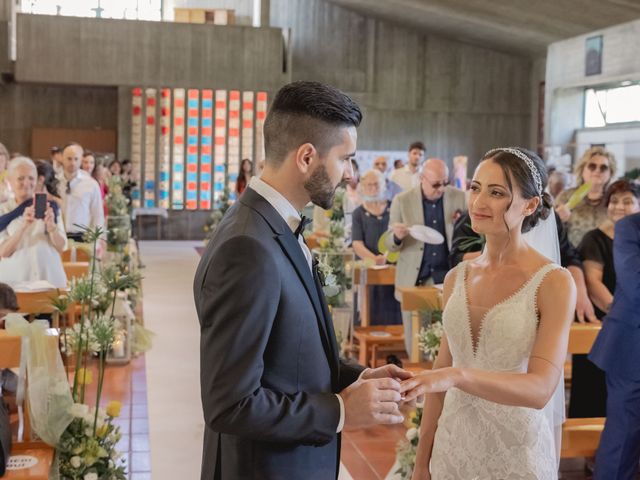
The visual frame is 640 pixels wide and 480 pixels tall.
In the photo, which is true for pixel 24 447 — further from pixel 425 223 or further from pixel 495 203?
pixel 425 223

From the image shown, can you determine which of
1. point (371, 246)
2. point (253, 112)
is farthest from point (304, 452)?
point (253, 112)

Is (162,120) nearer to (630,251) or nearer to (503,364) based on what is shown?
(630,251)

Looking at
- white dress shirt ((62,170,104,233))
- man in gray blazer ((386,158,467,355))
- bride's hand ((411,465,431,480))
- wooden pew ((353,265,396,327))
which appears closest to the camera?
bride's hand ((411,465,431,480))

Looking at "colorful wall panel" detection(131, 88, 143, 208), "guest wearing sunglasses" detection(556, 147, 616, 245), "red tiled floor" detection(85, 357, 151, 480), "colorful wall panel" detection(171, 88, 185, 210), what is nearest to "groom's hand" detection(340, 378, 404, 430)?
"red tiled floor" detection(85, 357, 151, 480)

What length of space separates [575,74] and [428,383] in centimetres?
1640

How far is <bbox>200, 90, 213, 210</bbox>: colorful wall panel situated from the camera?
60.2 feet

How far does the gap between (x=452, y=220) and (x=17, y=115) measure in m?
14.6

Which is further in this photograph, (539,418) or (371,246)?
(371,246)

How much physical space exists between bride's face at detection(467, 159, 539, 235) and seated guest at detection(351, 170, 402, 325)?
186 inches

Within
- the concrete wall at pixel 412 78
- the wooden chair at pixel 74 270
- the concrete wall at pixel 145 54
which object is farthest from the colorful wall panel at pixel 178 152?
the wooden chair at pixel 74 270

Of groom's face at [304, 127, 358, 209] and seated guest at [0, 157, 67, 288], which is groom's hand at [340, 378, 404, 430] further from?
seated guest at [0, 157, 67, 288]

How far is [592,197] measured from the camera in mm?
6195

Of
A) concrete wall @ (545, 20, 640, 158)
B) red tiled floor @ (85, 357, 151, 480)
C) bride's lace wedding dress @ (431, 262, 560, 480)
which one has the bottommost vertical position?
red tiled floor @ (85, 357, 151, 480)

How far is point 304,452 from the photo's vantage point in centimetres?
198
